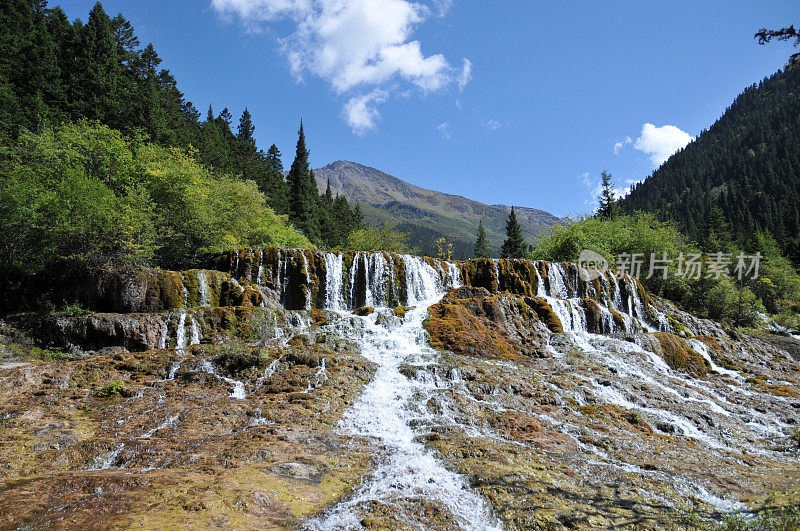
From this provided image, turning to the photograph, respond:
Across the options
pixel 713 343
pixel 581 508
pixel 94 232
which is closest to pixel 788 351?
pixel 713 343

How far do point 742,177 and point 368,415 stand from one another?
551 feet

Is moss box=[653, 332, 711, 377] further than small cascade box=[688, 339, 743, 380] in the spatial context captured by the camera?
No

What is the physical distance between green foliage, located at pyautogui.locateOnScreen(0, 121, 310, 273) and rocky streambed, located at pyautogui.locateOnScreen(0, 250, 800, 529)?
3219 mm

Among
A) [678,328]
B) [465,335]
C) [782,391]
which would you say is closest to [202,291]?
[465,335]

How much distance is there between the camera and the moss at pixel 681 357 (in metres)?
21.0

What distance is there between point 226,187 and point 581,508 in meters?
33.0

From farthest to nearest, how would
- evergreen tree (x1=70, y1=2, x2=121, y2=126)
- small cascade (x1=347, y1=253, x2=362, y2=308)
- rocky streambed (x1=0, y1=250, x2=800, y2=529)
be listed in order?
evergreen tree (x1=70, y1=2, x2=121, y2=126) → small cascade (x1=347, y1=253, x2=362, y2=308) → rocky streambed (x1=0, y1=250, x2=800, y2=529)

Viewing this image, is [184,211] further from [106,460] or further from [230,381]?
[106,460]

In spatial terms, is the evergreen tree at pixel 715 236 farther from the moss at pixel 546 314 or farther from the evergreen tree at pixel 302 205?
the evergreen tree at pixel 302 205

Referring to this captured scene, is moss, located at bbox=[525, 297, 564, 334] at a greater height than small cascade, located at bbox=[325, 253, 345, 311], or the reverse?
small cascade, located at bbox=[325, 253, 345, 311]

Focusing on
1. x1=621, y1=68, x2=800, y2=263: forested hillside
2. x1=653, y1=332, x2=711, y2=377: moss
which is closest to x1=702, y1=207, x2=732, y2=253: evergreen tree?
x1=621, y1=68, x2=800, y2=263: forested hillside

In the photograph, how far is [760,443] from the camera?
38.3 ft

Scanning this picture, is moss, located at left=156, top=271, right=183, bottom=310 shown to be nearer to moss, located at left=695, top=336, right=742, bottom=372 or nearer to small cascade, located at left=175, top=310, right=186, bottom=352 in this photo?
small cascade, located at left=175, top=310, right=186, bottom=352

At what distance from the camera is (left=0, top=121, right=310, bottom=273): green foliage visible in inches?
601
